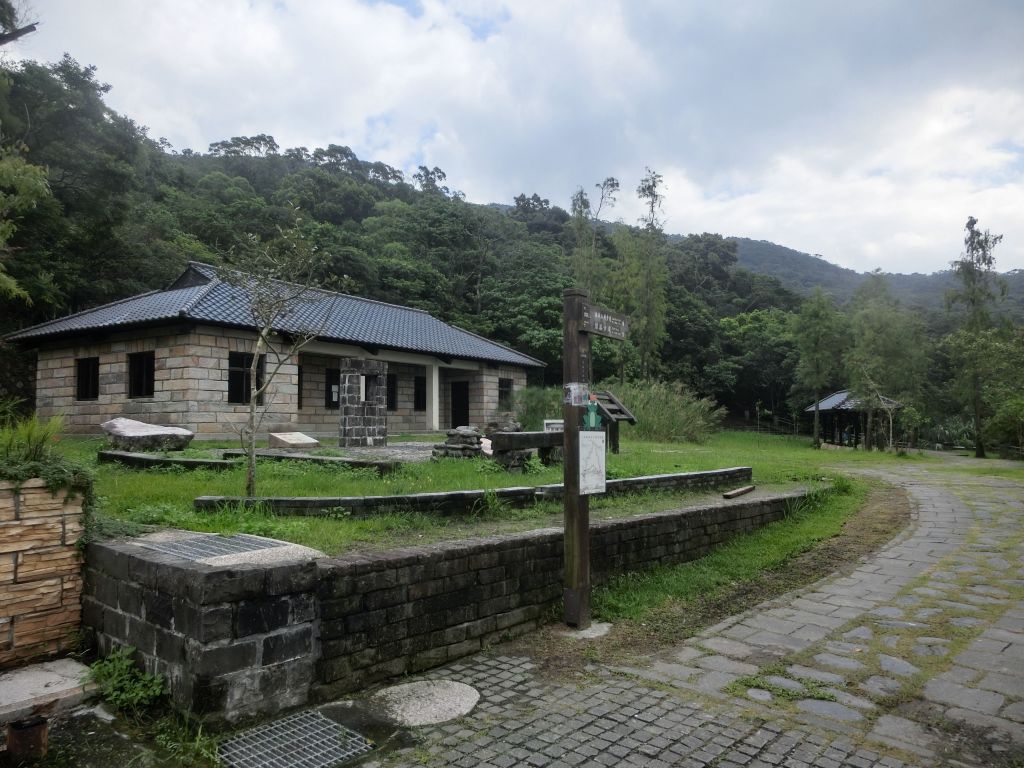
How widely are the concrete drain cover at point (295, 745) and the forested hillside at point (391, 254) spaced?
6.88 metres

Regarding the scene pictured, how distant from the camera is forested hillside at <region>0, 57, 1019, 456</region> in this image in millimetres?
19594

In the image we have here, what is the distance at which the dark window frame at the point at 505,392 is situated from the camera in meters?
23.3

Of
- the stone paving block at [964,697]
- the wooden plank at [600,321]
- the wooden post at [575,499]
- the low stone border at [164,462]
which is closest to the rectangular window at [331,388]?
the low stone border at [164,462]

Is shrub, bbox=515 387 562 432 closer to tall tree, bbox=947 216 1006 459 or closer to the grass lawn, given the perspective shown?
the grass lawn

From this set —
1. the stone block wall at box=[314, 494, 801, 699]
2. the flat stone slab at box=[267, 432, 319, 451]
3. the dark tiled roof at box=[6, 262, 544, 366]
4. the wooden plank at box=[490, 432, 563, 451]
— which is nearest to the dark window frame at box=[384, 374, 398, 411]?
the dark tiled roof at box=[6, 262, 544, 366]

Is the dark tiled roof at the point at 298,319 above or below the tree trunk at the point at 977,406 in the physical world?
above

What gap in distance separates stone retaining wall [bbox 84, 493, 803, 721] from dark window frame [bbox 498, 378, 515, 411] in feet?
61.5

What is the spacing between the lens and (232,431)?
15195 mm

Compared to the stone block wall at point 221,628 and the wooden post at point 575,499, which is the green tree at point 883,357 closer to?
the wooden post at point 575,499

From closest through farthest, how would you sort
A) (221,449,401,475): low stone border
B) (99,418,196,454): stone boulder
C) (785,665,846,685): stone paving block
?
(785,665,846,685): stone paving block → (221,449,401,475): low stone border → (99,418,196,454): stone boulder

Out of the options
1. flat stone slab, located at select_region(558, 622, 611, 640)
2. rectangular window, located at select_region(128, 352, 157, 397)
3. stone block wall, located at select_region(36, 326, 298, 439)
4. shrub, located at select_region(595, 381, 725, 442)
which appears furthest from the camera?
shrub, located at select_region(595, 381, 725, 442)

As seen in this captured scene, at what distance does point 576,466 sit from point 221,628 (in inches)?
93.9

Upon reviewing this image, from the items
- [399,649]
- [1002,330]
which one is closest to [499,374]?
[1002,330]

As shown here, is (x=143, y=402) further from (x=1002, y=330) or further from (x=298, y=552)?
(x=1002, y=330)
